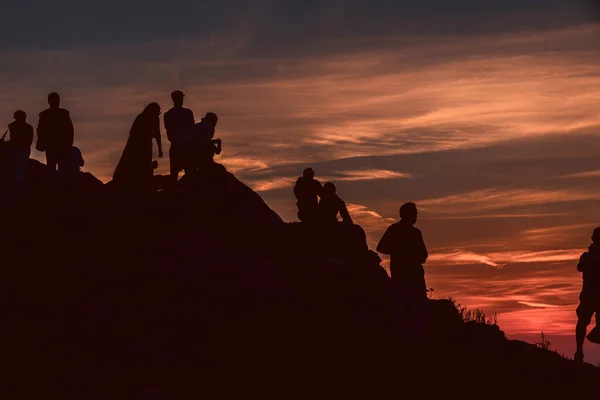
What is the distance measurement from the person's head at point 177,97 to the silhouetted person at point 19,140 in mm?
2928

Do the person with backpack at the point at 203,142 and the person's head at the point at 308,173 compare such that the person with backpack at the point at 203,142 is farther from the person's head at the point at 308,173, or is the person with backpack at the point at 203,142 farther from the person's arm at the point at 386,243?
the person's arm at the point at 386,243

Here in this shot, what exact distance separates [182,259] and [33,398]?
5065 millimetres

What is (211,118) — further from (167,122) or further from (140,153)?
(140,153)

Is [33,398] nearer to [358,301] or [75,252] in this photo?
[75,252]

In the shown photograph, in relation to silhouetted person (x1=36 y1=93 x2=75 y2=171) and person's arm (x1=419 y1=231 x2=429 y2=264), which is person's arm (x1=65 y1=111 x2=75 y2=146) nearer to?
silhouetted person (x1=36 y1=93 x2=75 y2=171)

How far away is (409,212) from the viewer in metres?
19.2

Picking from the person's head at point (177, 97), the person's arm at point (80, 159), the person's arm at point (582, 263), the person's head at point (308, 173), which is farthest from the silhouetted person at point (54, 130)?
the person's arm at point (582, 263)

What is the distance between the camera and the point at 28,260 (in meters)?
21.8

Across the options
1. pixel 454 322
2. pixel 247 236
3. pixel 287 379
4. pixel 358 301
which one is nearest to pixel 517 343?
pixel 454 322

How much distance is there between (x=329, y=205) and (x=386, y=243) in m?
5.70

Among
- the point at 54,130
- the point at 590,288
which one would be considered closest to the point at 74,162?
the point at 54,130

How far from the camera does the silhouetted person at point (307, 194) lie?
24.8 m

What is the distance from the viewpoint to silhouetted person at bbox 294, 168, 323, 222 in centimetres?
2480

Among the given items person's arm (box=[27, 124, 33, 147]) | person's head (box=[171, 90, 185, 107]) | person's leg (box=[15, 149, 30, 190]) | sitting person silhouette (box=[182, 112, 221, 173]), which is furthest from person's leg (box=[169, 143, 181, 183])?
person's leg (box=[15, 149, 30, 190])
